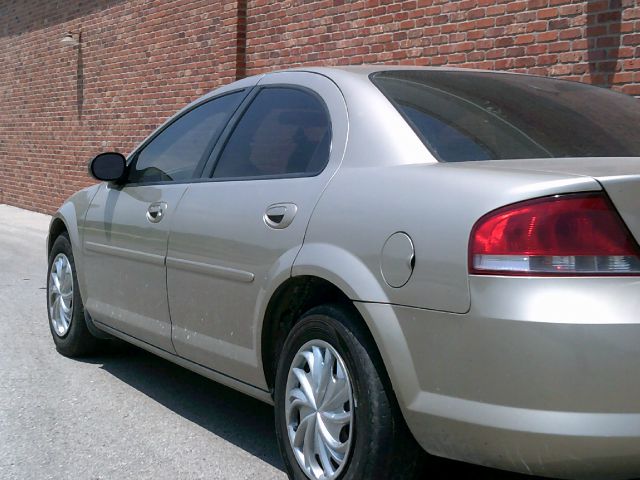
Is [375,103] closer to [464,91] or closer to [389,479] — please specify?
[464,91]

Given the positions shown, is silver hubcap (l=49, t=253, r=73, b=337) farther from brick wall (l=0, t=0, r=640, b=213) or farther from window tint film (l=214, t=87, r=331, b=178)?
brick wall (l=0, t=0, r=640, b=213)

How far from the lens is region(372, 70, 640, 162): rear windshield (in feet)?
10.8

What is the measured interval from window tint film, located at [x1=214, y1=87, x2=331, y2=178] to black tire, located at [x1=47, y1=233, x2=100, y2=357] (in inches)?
70.2

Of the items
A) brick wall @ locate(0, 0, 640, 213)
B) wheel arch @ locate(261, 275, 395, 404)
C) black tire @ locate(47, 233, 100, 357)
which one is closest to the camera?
wheel arch @ locate(261, 275, 395, 404)

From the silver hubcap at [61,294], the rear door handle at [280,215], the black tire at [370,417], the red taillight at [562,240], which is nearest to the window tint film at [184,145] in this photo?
the rear door handle at [280,215]

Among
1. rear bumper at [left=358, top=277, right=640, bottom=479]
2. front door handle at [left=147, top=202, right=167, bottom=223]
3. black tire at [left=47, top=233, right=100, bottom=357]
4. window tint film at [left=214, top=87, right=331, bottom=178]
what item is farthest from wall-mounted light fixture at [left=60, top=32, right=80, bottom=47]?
rear bumper at [left=358, top=277, right=640, bottom=479]

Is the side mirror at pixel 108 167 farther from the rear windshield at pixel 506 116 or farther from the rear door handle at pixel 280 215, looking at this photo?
the rear windshield at pixel 506 116

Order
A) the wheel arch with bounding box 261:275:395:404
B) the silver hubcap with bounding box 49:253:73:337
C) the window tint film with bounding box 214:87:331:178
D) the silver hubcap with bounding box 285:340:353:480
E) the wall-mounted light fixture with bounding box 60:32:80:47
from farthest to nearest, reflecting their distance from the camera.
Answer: the wall-mounted light fixture with bounding box 60:32:80:47
the silver hubcap with bounding box 49:253:73:337
the window tint film with bounding box 214:87:331:178
the wheel arch with bounding box 261:275:395:404
the silver hubcap with bounding box 285:340:353:480

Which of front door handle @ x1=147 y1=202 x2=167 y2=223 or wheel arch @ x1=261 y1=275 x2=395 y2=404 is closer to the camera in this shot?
wheel arch @ x1=261 y1=275 x2=395 y2=404

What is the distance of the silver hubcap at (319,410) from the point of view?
3.20 meters

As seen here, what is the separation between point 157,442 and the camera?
4.32 meters

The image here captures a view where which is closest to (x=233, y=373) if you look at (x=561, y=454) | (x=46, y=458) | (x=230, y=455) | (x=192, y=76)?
(x=230, y=455)

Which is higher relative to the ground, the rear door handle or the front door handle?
the rear door handle

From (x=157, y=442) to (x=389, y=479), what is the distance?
5.37 feet
